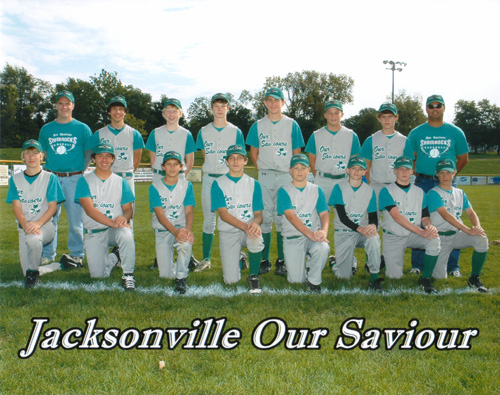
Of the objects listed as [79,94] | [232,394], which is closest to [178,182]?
[232,394]

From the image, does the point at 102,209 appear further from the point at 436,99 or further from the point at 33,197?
the point at 436,99

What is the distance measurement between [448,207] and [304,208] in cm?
174

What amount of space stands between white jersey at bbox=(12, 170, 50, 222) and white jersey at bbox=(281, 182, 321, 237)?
9.32 ft

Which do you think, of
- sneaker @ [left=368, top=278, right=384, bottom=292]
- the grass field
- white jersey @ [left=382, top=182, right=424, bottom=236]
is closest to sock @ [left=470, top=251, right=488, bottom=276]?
the grass field

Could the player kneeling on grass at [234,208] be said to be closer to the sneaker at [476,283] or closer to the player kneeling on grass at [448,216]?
the player kneeling on grass at [448,216]

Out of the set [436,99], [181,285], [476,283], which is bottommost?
[476,283]

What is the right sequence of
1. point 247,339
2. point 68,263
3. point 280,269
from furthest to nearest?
point 68,263
point 280,269
point 247,339

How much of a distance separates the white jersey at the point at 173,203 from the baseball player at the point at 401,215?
2.37 m

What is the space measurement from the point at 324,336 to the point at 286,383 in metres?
0.77

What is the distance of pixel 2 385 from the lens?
2.71 metres

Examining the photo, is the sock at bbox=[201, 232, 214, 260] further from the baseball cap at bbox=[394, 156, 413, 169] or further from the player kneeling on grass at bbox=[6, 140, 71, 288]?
the baseball cap at bbox=[394, 156, 413, 169]

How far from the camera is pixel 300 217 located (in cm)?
487

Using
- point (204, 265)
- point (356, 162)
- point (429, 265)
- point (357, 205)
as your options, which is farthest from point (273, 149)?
point (429, 265)

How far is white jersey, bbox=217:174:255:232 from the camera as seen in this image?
4.93 meters
